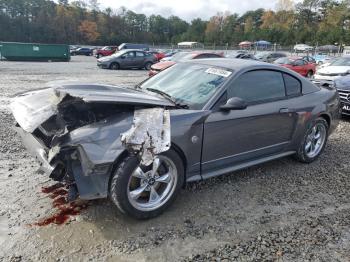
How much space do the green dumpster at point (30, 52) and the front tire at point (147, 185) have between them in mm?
27826

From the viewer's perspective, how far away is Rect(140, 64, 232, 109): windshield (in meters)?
3.68

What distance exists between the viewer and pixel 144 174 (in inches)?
126

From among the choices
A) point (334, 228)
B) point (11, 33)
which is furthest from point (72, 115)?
point (11, 33)

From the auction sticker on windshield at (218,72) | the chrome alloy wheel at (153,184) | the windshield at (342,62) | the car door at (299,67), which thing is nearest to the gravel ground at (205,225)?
the chrome alloy wheel at (153,184)

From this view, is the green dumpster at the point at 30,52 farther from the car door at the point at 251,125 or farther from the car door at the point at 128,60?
the car door at the point at 251,125

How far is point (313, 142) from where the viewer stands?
5066 mm

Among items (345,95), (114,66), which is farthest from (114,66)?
(345,95)

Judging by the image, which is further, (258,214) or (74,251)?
(258,214)

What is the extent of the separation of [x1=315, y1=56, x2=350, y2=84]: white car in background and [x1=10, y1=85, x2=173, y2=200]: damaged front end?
989 centimetres

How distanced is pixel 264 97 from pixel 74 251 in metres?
2.79

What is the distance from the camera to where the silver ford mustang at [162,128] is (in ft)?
9.53

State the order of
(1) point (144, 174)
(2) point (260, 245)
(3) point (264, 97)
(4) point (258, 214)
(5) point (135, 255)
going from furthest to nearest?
1. (3) point (264, 97)
2. (4) point (258, 214)
3. (1) point (144, 174)
4. (2) point (260, 245)
5. (5) point (135, 255)

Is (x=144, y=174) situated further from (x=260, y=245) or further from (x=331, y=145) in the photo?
(x=331, y=145)

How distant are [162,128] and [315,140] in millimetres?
3051
